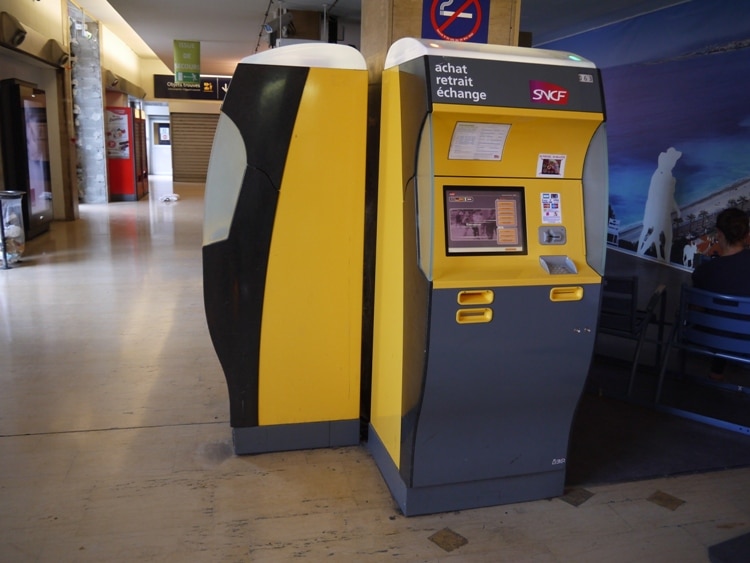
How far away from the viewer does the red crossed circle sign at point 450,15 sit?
304cm

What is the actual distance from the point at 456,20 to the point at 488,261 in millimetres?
1431

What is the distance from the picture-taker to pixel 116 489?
102 inches

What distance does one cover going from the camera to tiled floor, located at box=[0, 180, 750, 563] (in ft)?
7.41

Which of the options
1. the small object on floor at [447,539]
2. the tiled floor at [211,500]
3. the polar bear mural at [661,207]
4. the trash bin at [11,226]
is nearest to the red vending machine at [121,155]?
the trash bin at [11,226]

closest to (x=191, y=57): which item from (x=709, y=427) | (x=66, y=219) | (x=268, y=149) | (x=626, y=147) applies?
(x=66, y=219)

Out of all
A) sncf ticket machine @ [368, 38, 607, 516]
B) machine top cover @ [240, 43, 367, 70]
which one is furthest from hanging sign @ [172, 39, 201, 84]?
sncf ticket machine @ [368, 38, 607, 516]

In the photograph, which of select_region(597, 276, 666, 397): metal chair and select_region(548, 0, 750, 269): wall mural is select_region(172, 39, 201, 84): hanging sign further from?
select_region(597, 276, 666, 397): metal chair

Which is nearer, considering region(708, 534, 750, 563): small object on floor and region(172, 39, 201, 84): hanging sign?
region(708, 534, 750, 563): small object on floor

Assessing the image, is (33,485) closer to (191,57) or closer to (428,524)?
(428,524)

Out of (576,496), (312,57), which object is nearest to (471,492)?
(576,496)

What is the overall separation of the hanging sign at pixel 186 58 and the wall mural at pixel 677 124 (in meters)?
8.49

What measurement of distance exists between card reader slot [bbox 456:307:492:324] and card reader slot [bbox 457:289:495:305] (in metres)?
0.03

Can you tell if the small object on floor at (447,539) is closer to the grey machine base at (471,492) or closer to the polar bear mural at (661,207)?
the grey machine base at (471,492)

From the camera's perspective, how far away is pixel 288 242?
107 inches
